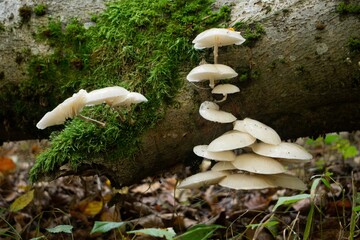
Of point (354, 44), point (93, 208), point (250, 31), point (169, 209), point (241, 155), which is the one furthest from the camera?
point (169, 209)

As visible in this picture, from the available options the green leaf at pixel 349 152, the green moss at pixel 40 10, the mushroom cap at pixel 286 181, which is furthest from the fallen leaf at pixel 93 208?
the green leaf at pixel 349 152

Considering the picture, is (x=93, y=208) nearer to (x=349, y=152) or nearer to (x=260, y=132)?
(x=260, y=132)

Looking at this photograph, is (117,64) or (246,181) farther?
(117,64)

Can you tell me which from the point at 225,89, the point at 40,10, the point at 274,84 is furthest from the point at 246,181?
the point at 40,10

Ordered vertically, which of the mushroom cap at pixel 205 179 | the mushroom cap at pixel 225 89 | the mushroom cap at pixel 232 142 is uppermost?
the mushroom cap at pixel 225 89

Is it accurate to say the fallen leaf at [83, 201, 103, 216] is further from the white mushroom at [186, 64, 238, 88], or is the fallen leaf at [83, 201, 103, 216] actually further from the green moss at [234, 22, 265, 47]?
the green moss at [234, 22, 265, 47]

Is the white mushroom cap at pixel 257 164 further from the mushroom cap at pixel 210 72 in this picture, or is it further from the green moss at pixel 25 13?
the green moss at pixel 25 13
